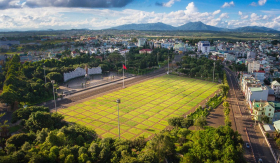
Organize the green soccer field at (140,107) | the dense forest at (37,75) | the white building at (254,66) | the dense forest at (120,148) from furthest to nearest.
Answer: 1. the white building at (254,66)
2. the dense forest at (37,75)
3. the green soccer field at (140,107)
4. the dense forest at (120,148)

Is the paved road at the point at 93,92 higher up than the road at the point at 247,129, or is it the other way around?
the paved road at the point at 93,92

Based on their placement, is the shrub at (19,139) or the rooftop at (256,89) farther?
the rooftop at (256,89)

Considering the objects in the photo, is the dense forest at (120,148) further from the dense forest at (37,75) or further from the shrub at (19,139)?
the dense forest at (37,75)

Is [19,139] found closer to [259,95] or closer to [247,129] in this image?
[247,129]

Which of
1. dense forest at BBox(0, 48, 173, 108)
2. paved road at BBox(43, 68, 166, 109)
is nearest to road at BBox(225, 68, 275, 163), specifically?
paved road at BBox(43, 68, 166, 109)

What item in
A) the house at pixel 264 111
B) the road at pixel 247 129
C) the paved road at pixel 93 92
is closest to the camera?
the road at pixel 247 129

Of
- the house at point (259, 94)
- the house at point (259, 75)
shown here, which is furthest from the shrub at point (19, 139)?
the house at point (259, 75)

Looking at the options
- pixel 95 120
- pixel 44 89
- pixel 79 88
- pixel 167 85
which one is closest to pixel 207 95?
pixel 167 85
